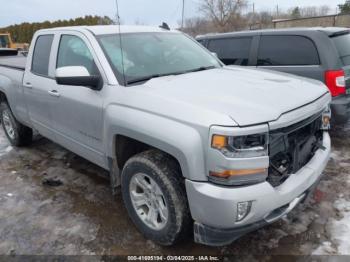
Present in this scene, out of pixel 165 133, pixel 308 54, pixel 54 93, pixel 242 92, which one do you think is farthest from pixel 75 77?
pixel 308 54

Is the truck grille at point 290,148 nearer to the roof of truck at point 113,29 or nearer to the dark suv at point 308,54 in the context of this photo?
the dark suv at point 308,54

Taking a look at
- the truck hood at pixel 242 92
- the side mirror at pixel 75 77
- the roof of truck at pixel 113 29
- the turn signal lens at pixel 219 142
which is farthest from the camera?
the roof of truck at pixel 113 29

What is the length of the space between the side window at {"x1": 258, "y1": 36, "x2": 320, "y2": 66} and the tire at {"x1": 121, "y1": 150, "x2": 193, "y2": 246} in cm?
331

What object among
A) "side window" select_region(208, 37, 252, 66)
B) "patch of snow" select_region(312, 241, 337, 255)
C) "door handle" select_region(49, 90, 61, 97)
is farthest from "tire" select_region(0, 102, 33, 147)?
"patch of snow" select_region(312, 241, 337, 255)

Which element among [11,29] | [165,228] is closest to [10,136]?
[165,228]

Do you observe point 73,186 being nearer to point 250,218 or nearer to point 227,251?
point 227,251

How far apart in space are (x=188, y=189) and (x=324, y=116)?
160 cm

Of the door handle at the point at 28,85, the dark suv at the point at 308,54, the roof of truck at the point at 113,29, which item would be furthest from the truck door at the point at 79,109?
the dark suv at the point at 308,54

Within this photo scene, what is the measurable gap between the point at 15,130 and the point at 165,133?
3.87m

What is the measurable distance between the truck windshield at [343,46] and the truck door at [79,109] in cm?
359

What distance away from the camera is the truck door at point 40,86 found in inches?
154

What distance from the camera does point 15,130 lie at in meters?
5.27

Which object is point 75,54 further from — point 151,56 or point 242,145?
point 242,145

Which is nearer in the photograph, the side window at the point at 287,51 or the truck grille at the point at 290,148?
the truck grille at the point at 290,148
